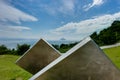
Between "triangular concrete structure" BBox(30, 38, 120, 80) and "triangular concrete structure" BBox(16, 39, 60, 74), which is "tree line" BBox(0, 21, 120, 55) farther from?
"triangular concrete structure" BBox(30, 38, 120, 80)

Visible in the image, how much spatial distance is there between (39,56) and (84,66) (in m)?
3.83

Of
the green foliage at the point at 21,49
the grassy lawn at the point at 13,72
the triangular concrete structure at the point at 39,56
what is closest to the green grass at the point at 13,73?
the grassy lawn at the point at 13,72

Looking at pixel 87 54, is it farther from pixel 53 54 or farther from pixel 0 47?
pixel 0 47

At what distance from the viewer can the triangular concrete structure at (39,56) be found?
9.54 m

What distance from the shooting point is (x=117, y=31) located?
58250 mm

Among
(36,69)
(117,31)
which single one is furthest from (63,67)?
(117,31)

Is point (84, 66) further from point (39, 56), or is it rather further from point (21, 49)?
point (21, 49)

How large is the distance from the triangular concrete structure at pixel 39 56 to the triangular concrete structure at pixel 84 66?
2.97 meters

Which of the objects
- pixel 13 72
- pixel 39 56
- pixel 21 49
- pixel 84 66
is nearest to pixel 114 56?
pixel 13 72

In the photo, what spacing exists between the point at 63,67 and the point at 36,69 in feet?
13.1

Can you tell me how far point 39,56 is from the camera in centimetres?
988

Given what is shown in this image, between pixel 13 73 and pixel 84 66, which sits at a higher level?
pixel 84 66

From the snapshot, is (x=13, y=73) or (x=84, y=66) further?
(x=13, y=73)

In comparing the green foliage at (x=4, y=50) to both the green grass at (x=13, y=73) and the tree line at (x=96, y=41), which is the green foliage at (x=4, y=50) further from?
the green grass at (x=13, y=73)
